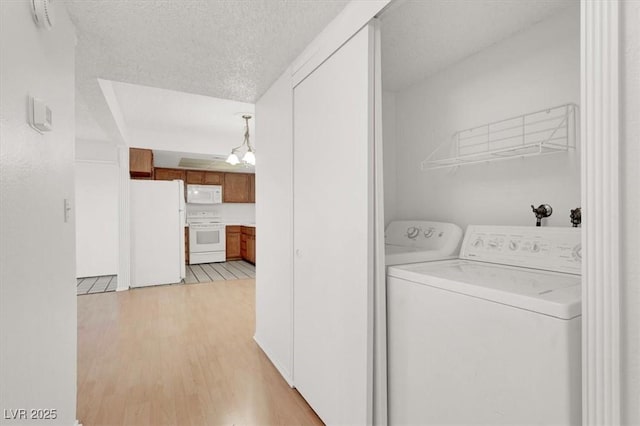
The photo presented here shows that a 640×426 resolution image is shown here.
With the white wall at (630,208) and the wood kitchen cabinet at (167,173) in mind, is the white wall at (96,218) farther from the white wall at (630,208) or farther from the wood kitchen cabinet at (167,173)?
the white wall at (630,208)

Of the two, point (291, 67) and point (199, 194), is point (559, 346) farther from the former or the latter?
point (199, 194)

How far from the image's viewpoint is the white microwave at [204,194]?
22.3 ft

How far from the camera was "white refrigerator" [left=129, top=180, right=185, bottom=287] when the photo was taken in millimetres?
4656

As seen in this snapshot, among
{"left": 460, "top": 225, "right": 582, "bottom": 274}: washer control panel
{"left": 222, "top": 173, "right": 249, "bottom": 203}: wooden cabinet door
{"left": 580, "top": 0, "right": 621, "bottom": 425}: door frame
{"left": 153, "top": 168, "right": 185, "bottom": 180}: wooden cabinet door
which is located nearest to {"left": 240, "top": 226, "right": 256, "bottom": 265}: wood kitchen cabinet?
{"left": 222, "top": 173, "right": 249, "bottom": 203}: wooden cabinet door

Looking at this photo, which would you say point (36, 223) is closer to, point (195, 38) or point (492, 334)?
point (195, 38)

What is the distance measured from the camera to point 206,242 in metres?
6.50

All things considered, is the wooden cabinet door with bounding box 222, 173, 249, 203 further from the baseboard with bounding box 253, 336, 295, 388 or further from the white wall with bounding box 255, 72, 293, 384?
the baseboard with bounding box 253, 336, 295, 388

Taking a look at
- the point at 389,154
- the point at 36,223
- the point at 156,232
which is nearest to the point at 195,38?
the point at 36,223

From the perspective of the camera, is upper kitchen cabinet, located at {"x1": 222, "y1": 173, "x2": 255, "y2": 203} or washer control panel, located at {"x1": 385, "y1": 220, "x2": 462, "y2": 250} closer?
washer control panel, located at {"x1": 385, "y1": 220, "x2": 462, "y2": 250}

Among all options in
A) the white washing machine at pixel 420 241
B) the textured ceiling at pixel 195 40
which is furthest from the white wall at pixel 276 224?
the white washing machine at pixel 420 241

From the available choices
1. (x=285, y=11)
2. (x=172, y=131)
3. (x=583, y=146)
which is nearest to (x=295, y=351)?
(x=583, y=146)

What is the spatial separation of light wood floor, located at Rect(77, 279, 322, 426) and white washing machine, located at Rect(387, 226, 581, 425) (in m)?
0.82

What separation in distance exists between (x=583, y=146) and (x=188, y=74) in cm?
236

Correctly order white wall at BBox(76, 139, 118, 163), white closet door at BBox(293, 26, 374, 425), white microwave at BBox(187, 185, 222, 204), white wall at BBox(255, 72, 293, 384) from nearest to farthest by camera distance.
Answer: white closet door at BBox(293, 26, 374, 425)
white wall at BBox(255, 72, 293, 384)
white wall at BBox(76, 139, 118, 163)
white microwave at BBox(187, 185, 222, 204)
